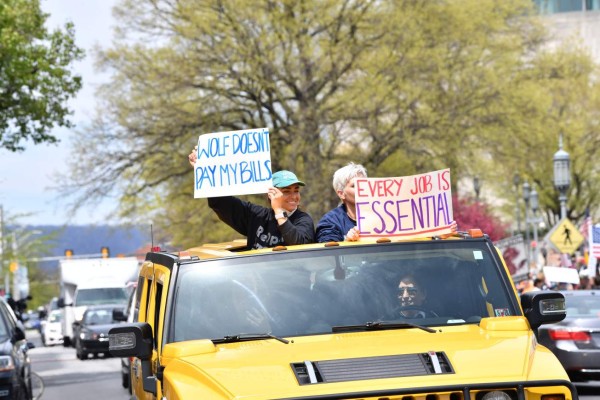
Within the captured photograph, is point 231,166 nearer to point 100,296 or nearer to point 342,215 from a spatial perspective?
point 342,215

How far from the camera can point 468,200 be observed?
58.2 metres

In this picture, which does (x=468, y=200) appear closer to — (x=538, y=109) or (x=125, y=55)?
→ (x=538, y=109)

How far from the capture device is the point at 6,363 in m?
16.2

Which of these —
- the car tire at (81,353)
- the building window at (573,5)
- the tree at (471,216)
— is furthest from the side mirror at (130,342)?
the building window at (573,5)

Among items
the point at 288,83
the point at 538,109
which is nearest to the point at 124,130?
the point at 288,83

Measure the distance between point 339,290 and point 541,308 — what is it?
1.03 m

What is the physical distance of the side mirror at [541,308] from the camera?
274 inches

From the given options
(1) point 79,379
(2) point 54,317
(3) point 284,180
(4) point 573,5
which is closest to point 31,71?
(1) point 79,379

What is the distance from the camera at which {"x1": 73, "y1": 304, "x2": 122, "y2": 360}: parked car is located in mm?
36938

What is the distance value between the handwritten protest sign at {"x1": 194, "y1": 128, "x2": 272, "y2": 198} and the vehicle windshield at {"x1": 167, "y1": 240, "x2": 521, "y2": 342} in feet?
5.60

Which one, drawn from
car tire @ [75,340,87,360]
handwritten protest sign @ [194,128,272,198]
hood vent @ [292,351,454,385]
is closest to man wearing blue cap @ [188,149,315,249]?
handwritten protest sign @ [194,128,272,198]

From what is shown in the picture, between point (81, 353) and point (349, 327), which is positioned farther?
point (81, 353)

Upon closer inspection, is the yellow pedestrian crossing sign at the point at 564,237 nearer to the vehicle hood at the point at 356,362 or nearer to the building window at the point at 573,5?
the vehicle hood at the point at 356,362

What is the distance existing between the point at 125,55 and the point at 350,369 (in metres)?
35.7
